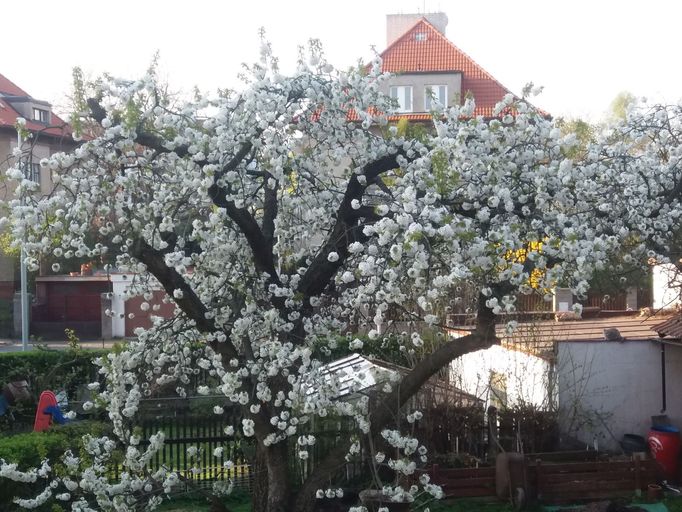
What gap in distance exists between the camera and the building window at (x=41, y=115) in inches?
1460

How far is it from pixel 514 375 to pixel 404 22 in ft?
89.6

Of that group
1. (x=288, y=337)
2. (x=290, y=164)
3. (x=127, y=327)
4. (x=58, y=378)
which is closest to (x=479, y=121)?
(x=290, y=164)

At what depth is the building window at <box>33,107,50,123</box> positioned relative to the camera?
122ft

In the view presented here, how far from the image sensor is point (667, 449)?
10930 millimetres

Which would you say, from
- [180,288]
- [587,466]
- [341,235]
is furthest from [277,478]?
[587,466]

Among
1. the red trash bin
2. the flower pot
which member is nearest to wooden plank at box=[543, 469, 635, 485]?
the red trash bin

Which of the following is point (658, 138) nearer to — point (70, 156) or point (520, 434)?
point (520, 434)

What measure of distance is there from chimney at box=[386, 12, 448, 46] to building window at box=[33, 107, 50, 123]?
15.4 meters

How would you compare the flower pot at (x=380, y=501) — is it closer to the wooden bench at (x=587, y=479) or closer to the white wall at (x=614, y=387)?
the wooden bench at (x=587, y=479)

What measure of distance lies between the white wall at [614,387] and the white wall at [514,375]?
392 mm

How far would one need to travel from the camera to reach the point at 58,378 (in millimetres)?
15578

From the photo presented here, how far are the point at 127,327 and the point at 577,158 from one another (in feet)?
98.9

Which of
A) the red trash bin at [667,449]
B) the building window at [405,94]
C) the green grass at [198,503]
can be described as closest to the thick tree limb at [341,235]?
the green grass at [198,503]

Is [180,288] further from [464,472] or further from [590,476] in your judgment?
[590,476]
